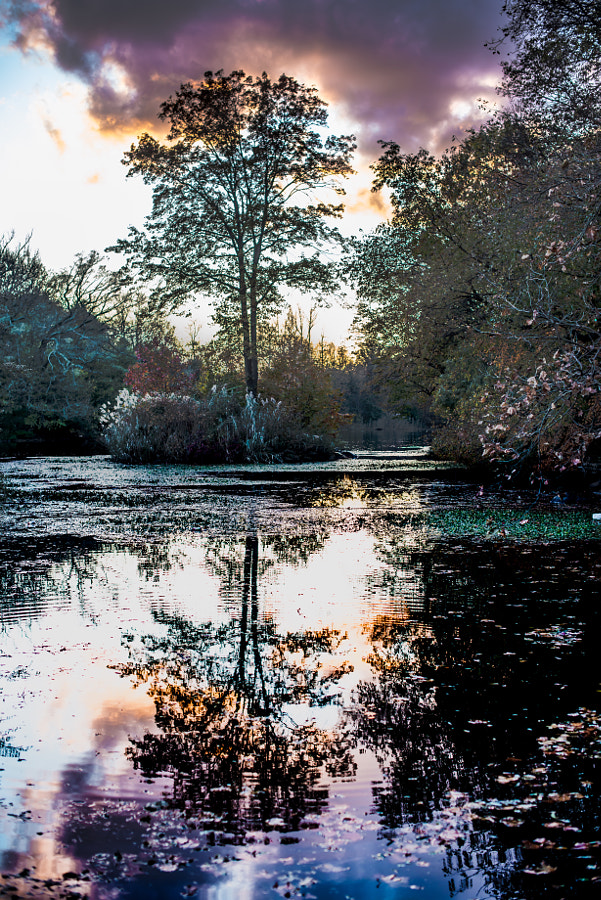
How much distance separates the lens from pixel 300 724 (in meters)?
3.65

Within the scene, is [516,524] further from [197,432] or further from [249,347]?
[249,347]

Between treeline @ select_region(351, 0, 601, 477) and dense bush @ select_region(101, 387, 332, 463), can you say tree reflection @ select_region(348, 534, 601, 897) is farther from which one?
dense bush @ select_region(101, 387, 332, 463)

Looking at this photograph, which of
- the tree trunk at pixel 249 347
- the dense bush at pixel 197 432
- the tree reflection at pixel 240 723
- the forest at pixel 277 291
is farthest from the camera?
the tree trunk at pixel 249 347

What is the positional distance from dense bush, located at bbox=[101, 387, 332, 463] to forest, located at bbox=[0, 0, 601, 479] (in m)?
0.06

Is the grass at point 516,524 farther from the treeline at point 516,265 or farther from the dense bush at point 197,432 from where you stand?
the dense bush at point 197,432

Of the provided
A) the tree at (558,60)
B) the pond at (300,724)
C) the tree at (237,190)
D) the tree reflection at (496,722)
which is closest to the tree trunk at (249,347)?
the tree at (237,190)

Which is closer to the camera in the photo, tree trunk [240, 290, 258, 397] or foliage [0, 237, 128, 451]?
tree trunk [240, 290, 258, 397]

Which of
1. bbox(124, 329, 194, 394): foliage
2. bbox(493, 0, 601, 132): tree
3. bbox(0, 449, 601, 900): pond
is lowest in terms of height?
bbox(0, 449, 601, 900): pond

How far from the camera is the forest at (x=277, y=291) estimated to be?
54.9ft

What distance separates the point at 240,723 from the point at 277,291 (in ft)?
96.9

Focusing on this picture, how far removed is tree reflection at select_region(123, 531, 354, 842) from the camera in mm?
2895

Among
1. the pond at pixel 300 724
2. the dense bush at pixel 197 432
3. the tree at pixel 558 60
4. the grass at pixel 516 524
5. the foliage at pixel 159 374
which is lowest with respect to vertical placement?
the pond at pixel 300 724

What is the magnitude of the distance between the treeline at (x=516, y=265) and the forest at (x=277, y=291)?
10 centimetres

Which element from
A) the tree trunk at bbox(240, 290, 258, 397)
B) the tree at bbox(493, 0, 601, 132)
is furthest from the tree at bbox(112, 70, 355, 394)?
the tree at bbox(493, 0, 601, 132)
